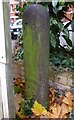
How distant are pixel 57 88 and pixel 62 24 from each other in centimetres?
68

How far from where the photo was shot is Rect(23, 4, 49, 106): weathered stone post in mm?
1630

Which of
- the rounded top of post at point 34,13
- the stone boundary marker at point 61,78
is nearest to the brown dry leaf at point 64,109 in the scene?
the stone boundary marker at point 61,78

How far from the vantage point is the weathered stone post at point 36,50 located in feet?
5.35

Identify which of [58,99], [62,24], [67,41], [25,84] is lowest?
[58,99]

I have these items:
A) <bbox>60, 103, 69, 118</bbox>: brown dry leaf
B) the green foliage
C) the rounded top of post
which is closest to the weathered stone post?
the rounded top of post

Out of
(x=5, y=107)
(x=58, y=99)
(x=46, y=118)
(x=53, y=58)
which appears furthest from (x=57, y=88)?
(x=5, y=107)

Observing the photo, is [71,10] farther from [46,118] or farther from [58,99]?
[46,118]

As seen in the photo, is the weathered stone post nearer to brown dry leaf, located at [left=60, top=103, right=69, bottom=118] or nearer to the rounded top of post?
the rounded top of post

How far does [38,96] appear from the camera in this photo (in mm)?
1827

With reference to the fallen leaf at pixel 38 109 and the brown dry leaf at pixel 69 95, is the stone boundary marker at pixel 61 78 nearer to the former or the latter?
the brown dry leaf at pixel 69 95

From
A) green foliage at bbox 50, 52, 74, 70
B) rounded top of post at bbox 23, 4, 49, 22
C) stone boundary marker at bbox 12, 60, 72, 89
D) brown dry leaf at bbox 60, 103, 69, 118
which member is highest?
rounded top of post at bbox 23, 4, 49, 22

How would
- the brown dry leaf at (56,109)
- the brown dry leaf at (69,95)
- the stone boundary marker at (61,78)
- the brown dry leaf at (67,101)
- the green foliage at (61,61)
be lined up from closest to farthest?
the brown dry leaf at (56,109), the brown dry leaf at (67,101), the brown dry leaf at (69,95), the stone boundary marker at (61,78), the green foliage at (61,61)

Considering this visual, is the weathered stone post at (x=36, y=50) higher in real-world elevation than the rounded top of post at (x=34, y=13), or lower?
lower

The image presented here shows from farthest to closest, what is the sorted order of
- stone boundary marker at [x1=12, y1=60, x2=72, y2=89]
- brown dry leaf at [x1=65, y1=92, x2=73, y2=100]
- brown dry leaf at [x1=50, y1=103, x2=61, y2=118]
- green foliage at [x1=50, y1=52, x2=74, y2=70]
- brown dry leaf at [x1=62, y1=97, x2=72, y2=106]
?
green foliage at [x1=50, y1=52, x2=74, y2=70] < stone boundary marker at [x1=12, y1=60, x2=72, y2=89] < brown dry leaf at [x1=65, y1=92, x2=73, y2=100] < brown dry leaf at [x1=62, y1=97, x2=72, y2=106] < brown dry leaf at [x1=50, y1=103, x2=61, y2=118]
